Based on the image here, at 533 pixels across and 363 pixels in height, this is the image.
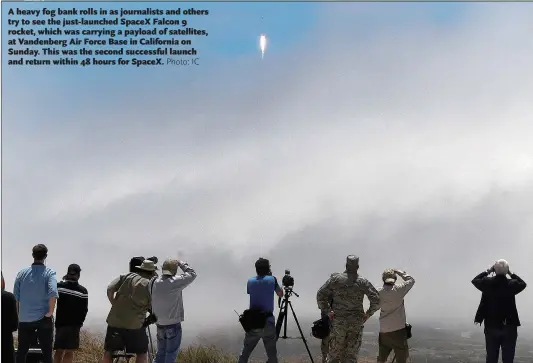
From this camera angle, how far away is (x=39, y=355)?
34.7 feet

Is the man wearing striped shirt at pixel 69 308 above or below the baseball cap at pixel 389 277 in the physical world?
below

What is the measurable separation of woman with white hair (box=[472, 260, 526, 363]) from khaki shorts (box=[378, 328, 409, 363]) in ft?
3.84

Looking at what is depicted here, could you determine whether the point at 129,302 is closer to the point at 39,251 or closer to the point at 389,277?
the point at 39,251

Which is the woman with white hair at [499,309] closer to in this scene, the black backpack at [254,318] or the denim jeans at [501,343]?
the denim jeans at [501,343]

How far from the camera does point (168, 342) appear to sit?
33.4 feet

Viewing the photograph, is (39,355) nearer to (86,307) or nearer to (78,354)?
(86,307)

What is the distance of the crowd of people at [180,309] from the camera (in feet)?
32.2

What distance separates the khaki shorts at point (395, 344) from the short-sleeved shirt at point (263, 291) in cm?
190

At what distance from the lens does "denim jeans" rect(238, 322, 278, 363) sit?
1062cm

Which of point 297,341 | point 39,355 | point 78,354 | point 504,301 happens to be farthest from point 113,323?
point 504,301

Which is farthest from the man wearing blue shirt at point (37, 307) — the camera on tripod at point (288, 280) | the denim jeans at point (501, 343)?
the denim jeans at point (501, 343)

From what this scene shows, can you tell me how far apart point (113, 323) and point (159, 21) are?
7.95 m

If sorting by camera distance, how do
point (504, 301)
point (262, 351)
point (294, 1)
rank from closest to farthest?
1. point (504, 301)
2. point (262, 351)
3. point (294, 1)

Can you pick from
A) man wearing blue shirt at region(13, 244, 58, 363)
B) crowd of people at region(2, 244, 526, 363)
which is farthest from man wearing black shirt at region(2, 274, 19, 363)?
man wearing blue shirt at region(13, 244, 58, 363)
